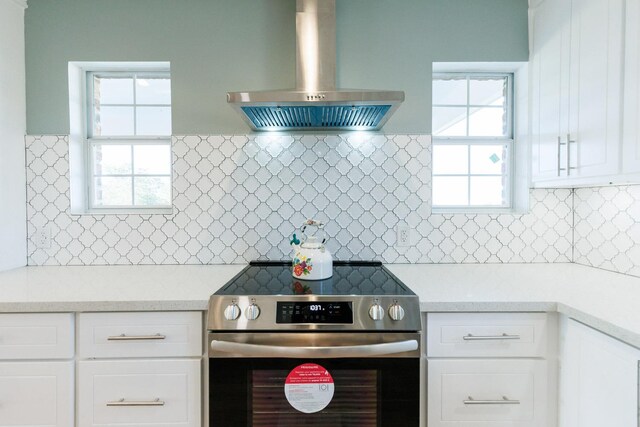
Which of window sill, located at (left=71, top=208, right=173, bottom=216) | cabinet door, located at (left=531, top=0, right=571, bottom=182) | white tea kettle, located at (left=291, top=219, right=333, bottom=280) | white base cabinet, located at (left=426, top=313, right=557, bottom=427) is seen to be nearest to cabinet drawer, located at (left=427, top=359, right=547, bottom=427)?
white base cabinet, located at (left=426, top=313, right=557, bottom=427)

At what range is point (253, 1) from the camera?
→ 2086 mm

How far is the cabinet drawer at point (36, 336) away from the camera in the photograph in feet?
4.49

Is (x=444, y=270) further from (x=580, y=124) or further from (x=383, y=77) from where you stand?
(x=383, y=77)

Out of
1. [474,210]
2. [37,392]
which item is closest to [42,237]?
[37,392]

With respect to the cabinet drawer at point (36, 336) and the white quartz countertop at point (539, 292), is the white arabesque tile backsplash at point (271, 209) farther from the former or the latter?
the cabinet drawer at point (36, 336)

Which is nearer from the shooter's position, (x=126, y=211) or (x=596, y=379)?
(x=596, y=379)

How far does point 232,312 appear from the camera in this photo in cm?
132

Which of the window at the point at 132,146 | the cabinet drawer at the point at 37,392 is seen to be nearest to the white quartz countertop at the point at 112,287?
the cabinet drawer at the point at 37,392

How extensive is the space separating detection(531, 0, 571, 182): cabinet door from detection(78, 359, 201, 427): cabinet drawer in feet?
5.82

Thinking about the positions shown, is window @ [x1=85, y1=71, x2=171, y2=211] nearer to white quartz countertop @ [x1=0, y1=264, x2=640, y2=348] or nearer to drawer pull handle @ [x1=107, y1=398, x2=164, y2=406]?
white quartz countertop @ [x1=0, y1=264, x2=640, y2=348]

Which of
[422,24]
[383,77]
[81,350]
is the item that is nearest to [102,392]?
[81,350]

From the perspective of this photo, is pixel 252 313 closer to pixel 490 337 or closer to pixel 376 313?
pixel 376 313

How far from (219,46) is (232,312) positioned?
4.82 feet

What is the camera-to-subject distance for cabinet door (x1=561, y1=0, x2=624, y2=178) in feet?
4.70
